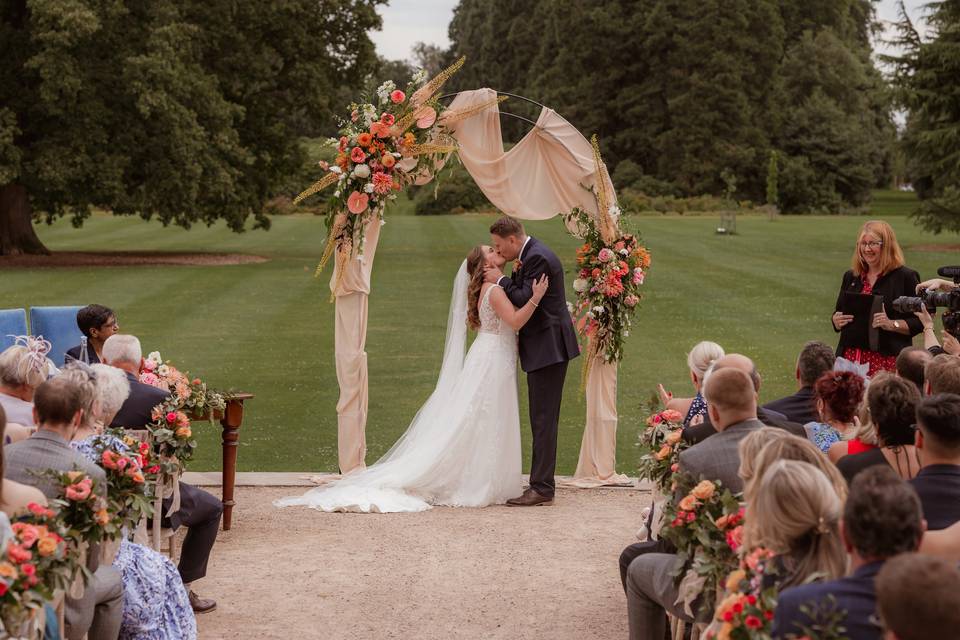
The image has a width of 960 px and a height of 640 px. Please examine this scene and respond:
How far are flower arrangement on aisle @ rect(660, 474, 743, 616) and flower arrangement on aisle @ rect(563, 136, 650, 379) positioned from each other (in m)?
5.06

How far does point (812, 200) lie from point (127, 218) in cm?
3515

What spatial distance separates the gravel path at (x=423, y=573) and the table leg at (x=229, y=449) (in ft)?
0.62

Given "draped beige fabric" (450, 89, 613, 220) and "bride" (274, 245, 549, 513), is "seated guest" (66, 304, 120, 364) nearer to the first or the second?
"bride" (274, 245, 549, 513)

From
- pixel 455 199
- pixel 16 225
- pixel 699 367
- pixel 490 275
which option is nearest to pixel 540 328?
pixel 490 275

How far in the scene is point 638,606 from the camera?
18.9ft

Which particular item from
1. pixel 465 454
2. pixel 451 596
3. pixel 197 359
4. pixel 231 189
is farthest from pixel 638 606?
pixel 231 189

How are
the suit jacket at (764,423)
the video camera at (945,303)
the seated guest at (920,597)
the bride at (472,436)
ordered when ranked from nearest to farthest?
the seated guest at (920,597)
the suit jacket at (764,423)
the video camera at (945,303)
the bride at (472,436)

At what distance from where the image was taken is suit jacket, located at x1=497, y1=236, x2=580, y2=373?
9.50m

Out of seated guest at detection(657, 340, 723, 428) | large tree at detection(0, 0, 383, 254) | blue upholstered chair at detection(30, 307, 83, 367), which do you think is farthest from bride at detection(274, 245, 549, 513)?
large tree at detection(0, 0, 383, 254)

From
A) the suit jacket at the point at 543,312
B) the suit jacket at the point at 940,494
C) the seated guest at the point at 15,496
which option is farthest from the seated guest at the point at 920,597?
the suit jacket at the point at 543,312

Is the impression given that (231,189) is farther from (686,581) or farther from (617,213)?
(686,581)

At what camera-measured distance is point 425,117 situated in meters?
9.91

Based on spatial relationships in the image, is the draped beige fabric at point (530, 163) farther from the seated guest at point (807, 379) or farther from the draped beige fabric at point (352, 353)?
the seated guest at point (807, 379)

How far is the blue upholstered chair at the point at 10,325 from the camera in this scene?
380 inches
